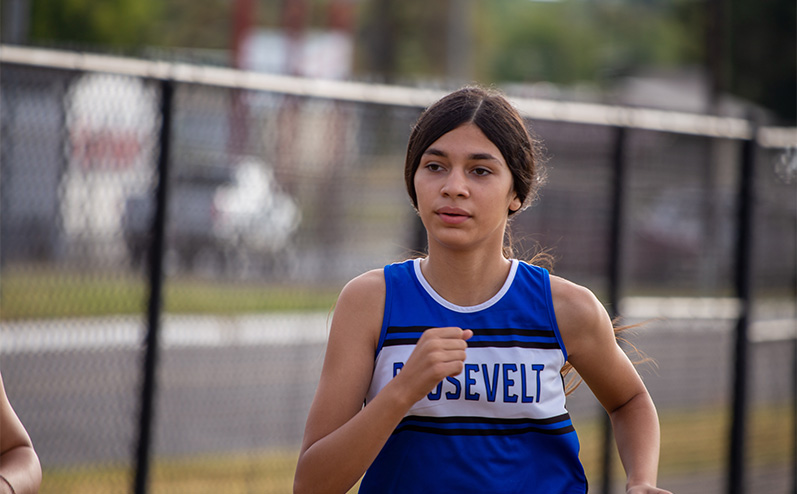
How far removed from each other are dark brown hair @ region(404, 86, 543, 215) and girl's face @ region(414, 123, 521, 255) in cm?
2

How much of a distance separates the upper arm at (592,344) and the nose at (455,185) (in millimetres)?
375

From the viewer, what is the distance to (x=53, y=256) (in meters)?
3.99

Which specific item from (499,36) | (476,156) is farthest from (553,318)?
(499,36)

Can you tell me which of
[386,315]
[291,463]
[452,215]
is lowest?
[291,463]

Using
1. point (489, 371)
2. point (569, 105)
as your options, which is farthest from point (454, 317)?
point (569, 105)

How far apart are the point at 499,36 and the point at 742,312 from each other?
72812 mm

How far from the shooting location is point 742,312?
5777mm

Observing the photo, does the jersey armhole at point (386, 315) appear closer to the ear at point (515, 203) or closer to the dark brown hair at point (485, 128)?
the dark brown hair at point (485, 128)

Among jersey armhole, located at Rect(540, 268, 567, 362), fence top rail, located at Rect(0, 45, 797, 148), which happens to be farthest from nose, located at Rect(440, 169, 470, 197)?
fence top rail, located at Rect(0, 45, 797, 148)

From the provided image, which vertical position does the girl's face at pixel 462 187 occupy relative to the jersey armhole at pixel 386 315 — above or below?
above

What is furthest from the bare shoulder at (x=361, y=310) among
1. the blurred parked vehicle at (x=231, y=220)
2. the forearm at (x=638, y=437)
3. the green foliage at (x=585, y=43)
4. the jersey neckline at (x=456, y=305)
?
the green foliage at (x=585, y=43)

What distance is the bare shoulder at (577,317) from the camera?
2.39m

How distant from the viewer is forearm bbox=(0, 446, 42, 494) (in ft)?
6.97

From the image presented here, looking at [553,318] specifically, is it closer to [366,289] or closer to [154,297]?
[366,289]
